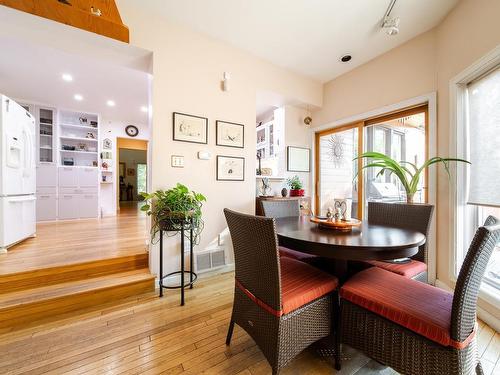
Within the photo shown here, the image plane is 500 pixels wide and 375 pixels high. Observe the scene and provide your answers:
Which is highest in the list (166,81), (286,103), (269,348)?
(286,103)

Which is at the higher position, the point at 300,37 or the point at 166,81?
the point at 300,37

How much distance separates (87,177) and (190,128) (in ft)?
13.2

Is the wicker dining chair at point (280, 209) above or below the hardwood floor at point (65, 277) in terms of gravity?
above

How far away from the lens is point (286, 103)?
3.52 m

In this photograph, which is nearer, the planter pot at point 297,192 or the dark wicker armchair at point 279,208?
the dark wicker armchair at point 279,208

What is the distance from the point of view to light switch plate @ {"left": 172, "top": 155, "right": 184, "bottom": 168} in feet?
7.71

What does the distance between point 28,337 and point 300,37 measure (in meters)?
3.83

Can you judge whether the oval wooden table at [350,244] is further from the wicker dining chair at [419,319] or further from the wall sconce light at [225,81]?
the wall sconce light at [225,81]

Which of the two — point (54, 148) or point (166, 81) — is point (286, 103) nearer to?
point (166, 81)

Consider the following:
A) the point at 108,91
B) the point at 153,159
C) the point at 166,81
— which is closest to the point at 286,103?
the point at 166,81

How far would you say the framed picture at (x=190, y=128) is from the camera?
7.71 ft

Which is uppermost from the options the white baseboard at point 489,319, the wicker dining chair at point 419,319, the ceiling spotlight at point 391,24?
the ceiling spotlight at point 391,24

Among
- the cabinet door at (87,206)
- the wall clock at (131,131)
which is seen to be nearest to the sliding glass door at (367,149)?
the wall clock at (131,131)

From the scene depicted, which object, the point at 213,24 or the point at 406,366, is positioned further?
the point at 213,24
